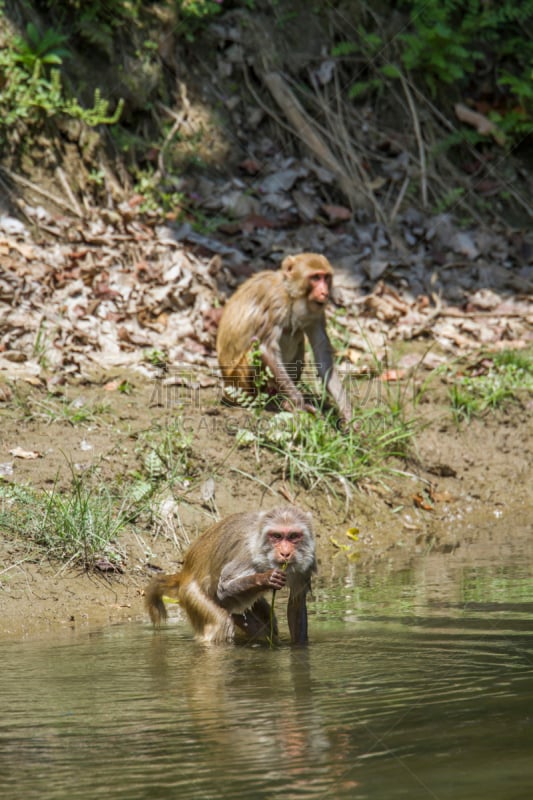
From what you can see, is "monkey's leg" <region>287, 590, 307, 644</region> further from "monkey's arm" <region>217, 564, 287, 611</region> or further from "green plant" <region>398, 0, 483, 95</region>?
"green plant" <region>398, 0, 483, 95</region>

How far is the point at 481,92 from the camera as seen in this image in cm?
1557

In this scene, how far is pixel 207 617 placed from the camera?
6379mm

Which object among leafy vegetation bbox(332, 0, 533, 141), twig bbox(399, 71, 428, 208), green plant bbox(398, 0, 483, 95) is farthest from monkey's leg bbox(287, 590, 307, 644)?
green plant bbox(398, 0, 483, 95)

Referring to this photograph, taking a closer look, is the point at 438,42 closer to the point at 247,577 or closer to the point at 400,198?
the point at 400,198

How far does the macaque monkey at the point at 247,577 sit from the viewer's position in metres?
6.15

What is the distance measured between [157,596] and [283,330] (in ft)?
12.9

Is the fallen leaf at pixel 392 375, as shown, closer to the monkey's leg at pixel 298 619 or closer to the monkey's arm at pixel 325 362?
the monkey's arm at pixel 325 362

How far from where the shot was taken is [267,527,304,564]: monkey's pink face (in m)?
6.03

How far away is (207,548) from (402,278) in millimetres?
7106

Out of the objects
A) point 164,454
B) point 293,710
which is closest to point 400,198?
point 164,454

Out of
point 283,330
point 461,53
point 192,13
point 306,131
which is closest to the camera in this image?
point 283,330

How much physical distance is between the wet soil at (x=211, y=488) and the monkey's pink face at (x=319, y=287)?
1201mm

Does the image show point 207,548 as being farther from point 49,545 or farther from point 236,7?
point 236,7

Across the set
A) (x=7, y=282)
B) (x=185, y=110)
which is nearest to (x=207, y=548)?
(x=7, y=282)
